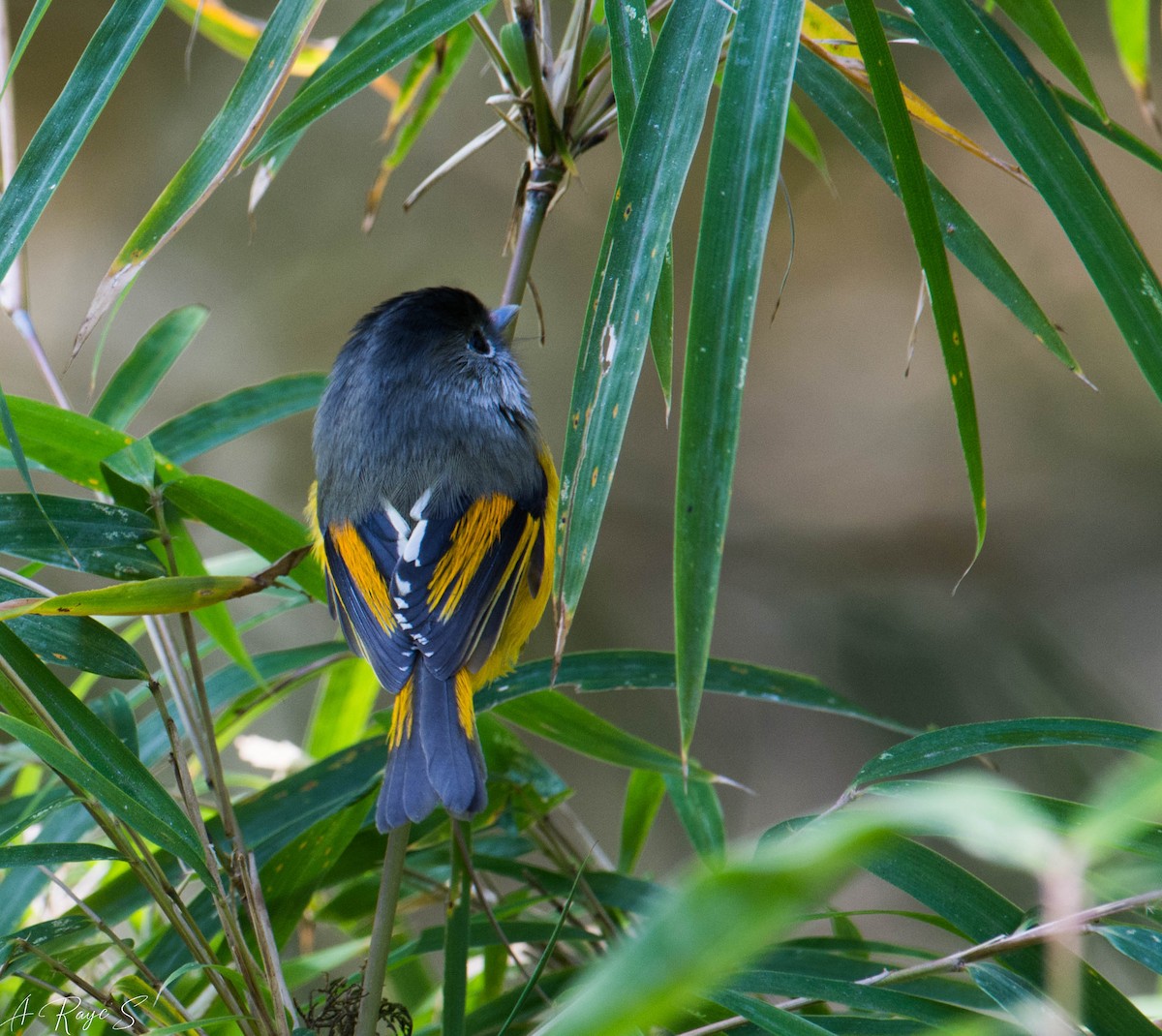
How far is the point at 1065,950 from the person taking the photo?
1.15 metres

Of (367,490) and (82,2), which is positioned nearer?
(367,490)

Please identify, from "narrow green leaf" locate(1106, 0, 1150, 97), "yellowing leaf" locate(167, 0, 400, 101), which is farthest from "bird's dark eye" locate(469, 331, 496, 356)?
"narrow green leaf" locate(1106, 0, 1150, 97)

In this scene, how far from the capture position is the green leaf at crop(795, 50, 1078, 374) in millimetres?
1556

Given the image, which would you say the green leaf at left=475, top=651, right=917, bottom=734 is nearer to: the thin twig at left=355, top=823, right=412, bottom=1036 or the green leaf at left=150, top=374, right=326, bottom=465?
the thin twig at left=355, top=823, right=412, bottom=1036

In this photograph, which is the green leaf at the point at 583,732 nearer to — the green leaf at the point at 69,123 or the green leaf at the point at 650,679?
the green leaf at the point at 650,679

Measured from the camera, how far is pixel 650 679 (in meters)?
1.80

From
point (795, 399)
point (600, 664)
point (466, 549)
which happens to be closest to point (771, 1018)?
point (600, 664)

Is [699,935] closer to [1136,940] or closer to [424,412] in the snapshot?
[1136,940]

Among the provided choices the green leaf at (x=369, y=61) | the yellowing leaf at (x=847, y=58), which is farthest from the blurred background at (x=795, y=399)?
the green leaf at (x=369, y=61)

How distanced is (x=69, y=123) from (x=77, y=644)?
0.72m

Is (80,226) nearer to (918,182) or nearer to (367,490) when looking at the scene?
(367,490)

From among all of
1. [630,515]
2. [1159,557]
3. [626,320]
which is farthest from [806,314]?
[626,320]

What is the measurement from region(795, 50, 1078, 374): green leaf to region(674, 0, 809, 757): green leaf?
0.41 metres

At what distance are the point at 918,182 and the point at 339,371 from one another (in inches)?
53.3
